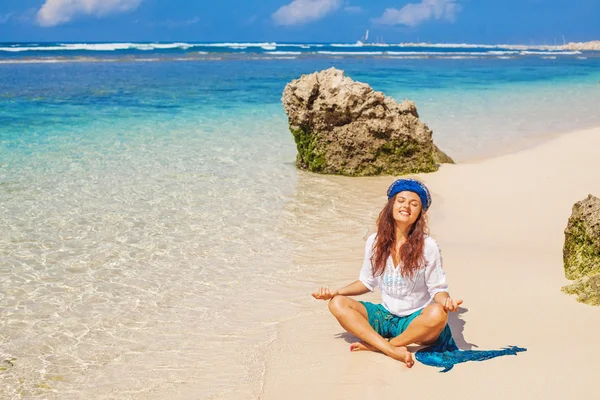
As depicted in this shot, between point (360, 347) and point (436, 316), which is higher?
point (436, 316)

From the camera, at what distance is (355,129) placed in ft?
31.7

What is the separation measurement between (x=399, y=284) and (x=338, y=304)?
0.42 m

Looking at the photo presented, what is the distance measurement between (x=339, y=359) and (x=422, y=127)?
6423 mm

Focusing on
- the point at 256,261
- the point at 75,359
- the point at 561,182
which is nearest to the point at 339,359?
the point at 75,359

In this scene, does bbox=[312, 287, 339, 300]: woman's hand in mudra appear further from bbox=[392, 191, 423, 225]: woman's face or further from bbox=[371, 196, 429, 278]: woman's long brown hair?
bbox=[392, 191, 423, 225]: woman's face

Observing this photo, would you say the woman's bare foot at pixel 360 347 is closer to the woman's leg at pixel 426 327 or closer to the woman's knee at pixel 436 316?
the woman's leg at pixel 426 327

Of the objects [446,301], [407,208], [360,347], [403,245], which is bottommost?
[360,347]

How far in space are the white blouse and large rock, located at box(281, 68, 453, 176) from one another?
546 cm

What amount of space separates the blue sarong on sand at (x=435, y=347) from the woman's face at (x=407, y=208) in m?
0.61

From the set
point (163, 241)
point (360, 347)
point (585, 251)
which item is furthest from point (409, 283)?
point (163, 241)

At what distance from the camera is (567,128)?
14.6m

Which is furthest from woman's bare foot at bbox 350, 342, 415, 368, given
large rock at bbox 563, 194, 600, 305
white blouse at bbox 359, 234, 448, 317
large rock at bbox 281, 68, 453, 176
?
large rock at bbox 281, 68, 453, 176

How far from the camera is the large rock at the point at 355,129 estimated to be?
9602mm

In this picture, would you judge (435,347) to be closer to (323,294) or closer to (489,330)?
(489,330)
